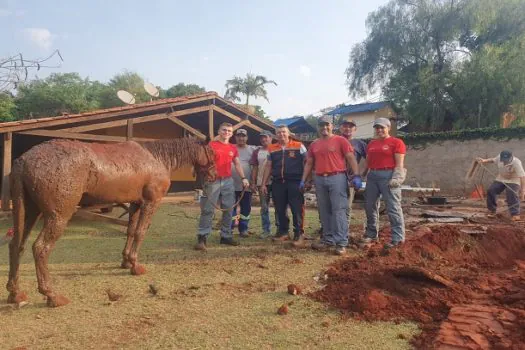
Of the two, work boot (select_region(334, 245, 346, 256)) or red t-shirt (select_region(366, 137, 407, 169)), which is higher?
red t-shirt (select_region(366, 137, 407, 169))

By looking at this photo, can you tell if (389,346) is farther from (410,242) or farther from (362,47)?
(362,47)

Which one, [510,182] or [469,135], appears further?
[469,135]

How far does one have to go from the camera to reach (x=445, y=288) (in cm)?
356

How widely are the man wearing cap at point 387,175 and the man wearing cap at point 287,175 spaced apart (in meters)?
1.06

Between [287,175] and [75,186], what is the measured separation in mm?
3298

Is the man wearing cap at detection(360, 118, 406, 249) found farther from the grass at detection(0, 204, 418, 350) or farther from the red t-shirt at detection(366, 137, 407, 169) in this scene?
the grass at detection(0, 204, 418, 350)

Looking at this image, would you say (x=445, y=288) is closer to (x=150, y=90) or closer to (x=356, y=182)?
(x=356, y=182)

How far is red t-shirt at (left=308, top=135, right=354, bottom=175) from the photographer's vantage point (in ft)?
18.1

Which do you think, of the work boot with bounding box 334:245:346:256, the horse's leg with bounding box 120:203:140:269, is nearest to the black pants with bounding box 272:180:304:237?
Answer: the work boot with bounding box 334:245:346:256

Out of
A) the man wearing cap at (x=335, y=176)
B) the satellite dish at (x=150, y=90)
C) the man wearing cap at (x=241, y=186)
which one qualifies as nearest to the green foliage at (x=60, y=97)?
the satellite dish at (x=150, y=90)

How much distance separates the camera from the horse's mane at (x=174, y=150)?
511cm

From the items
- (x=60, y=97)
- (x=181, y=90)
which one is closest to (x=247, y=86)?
(x=181, y=90)

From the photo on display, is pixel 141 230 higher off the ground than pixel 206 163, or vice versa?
pixel 206 163

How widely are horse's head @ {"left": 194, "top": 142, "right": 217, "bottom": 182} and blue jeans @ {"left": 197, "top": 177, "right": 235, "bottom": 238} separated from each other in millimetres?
260
